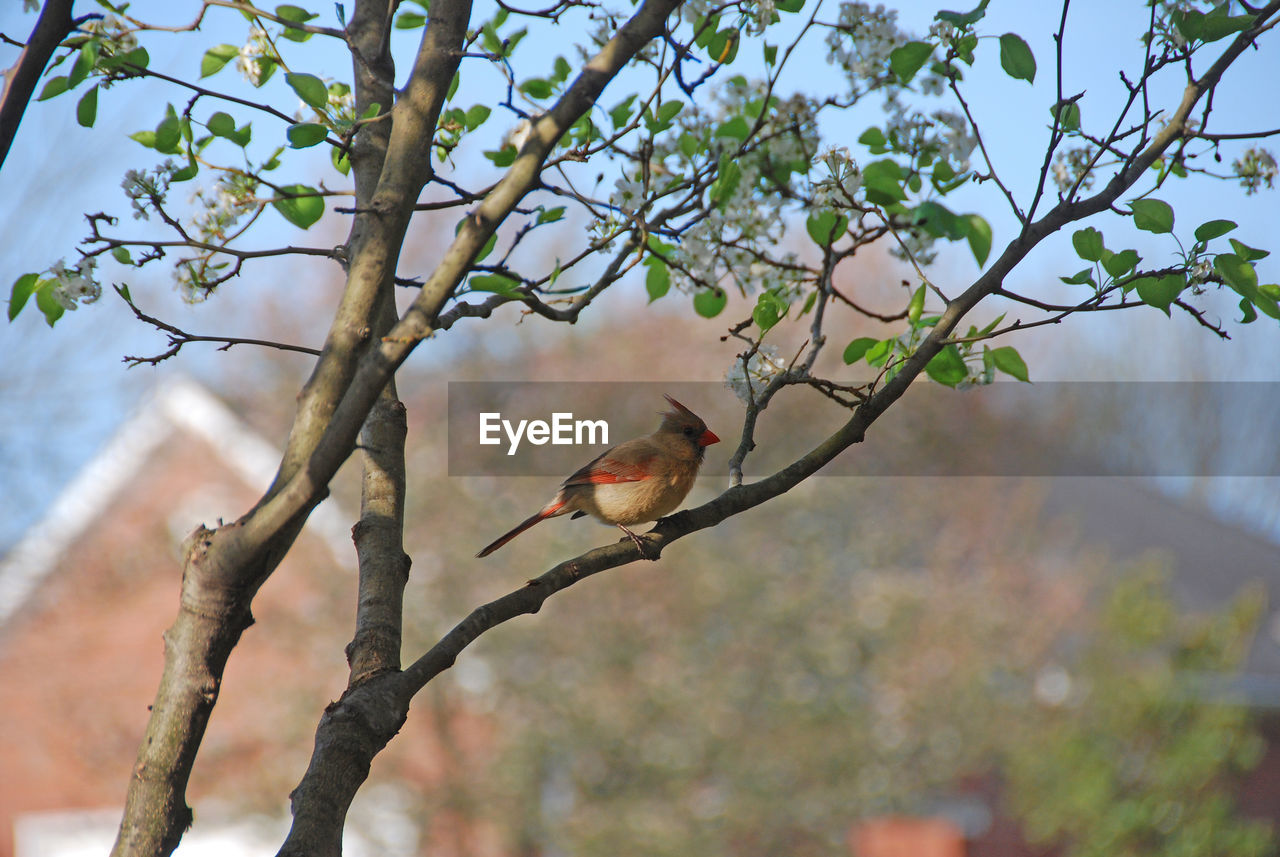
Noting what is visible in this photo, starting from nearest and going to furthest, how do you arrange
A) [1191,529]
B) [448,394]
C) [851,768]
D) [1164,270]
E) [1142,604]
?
[1164,270] < [851,768] < [1142,604] < [448,394] < [1191,529]

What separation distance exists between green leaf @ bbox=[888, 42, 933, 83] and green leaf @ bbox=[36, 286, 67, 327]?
160 centimetres

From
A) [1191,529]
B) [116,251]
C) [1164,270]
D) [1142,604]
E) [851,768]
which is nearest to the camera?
[1164,270]

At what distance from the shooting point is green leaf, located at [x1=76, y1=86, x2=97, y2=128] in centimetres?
206

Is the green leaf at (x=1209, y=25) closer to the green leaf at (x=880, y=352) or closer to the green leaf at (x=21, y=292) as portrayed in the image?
the green leaf at (x=880, y=352)

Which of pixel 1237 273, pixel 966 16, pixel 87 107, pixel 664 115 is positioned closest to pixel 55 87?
pixel 87 107

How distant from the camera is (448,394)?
1265cm

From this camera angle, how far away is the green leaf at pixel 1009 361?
2160 millimetres

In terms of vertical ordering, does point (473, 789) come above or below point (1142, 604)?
below

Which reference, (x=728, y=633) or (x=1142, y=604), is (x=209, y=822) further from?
(x=1142, y=604)

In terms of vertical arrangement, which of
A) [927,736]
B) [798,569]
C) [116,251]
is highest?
[798,569]

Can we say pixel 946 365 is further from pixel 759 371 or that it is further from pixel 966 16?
pixel 966 16

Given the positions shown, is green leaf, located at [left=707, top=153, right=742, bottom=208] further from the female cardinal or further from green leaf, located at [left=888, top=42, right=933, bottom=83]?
the female cardinal

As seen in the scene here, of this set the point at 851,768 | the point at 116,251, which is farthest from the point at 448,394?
the point at 116,251

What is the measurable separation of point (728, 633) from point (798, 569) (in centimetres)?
103
